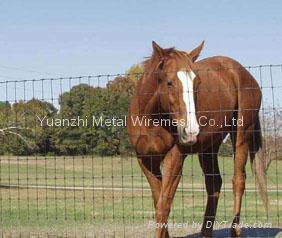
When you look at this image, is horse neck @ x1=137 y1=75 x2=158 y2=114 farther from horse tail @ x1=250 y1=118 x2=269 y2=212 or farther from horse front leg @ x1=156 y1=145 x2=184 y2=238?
horse tail @ x1=250 y1=118 x2=269 y2=212

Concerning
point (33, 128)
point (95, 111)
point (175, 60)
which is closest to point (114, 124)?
point (95, 111)

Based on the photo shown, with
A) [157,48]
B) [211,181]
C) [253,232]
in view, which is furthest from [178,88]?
[253,232]

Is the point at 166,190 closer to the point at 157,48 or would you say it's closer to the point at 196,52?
the point at 157,48

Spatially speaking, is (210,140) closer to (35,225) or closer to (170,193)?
(170,193)

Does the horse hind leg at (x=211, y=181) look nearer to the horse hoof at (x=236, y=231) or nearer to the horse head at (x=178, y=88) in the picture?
the horse hoof at (x=236, y=231)

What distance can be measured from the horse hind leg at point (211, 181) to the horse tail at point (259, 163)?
1.75 ft

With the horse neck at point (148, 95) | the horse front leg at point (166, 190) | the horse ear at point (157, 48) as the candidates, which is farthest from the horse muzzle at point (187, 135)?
the horse ear at point (157, 48)

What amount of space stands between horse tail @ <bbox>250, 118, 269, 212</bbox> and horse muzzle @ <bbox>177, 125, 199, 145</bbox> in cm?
248

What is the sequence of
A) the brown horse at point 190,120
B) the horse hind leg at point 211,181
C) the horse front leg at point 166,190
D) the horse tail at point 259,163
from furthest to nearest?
the horse tail at point 259,163
the horse hind leg at point 211,181
the horse front leg at point 166,190
the brown horse at point 190,120

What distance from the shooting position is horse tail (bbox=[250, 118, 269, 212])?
845cm

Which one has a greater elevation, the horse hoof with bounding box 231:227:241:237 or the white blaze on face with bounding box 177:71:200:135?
the white blaze on face with bounding box 177:71:200:135

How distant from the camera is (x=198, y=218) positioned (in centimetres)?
1084

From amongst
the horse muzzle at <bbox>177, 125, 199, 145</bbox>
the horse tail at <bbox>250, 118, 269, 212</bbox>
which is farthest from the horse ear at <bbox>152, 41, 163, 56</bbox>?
the horse tail at <bbox>250, 118, 269, 212</bbox>

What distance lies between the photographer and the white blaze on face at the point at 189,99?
607 cm
